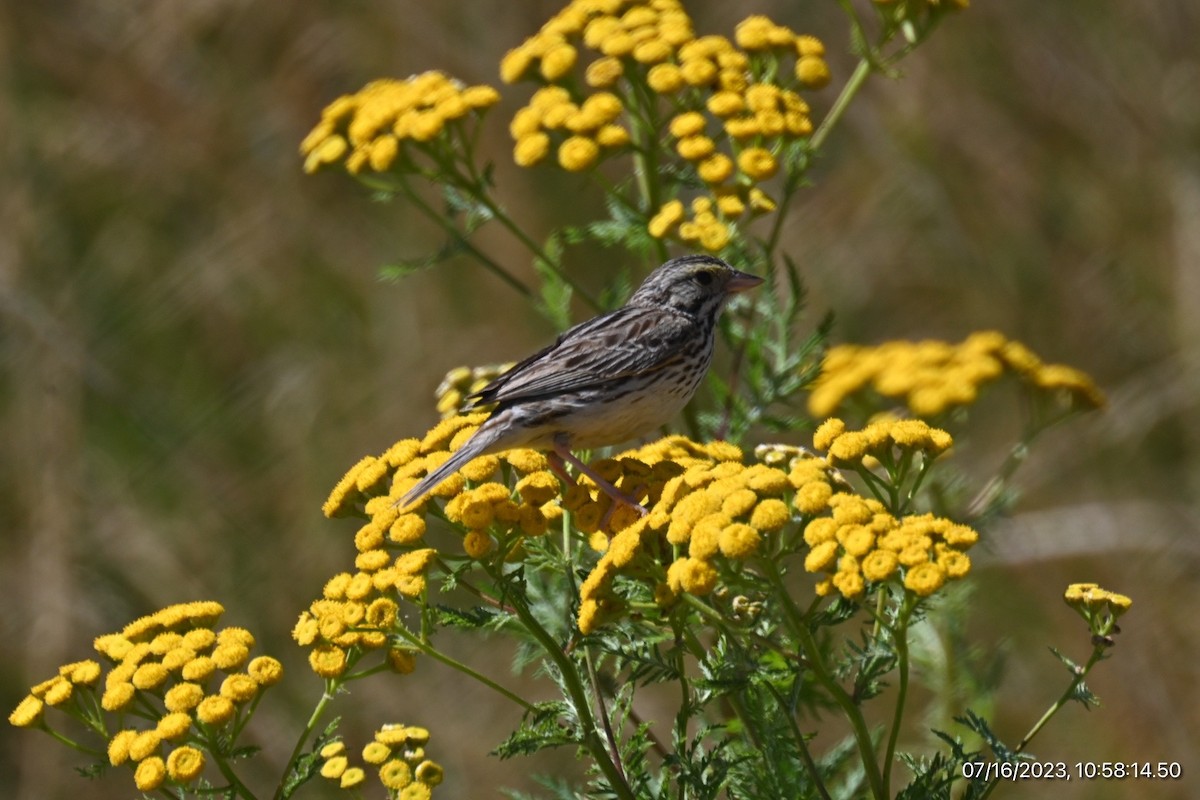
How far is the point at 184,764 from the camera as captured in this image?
159 inches

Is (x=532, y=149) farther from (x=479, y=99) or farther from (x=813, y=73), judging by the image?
(x=813, y=73)

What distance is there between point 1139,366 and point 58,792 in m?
8.15

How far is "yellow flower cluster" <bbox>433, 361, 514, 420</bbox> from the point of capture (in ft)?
19.1

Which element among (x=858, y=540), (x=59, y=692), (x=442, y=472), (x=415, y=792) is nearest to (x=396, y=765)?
(x=415, y=792)

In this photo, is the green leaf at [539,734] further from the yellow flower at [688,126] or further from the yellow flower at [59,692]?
the yellow flower at [688,126]

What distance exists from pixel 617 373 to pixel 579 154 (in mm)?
873

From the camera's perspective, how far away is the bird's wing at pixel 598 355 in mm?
5434

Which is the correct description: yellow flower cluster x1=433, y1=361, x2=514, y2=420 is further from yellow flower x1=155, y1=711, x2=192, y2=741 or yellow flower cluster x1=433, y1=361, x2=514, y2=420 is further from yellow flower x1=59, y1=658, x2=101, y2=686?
yellow flower x1=155, y1=711, x2=192, y2=741

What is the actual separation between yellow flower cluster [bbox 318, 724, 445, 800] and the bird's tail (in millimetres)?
718

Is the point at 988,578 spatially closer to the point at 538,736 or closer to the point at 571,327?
the point at 571,327

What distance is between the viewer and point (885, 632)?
4188 millimetres

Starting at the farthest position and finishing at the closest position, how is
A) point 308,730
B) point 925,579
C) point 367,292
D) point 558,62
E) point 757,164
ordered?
point 367,292, point 558,62, point 757,164, point 308,730, point 925,579

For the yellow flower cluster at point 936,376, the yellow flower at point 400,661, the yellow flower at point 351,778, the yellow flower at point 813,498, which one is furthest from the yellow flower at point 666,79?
the yellow flower at point 351,778

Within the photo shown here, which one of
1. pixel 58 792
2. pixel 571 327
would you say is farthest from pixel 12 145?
pixel 571 327
